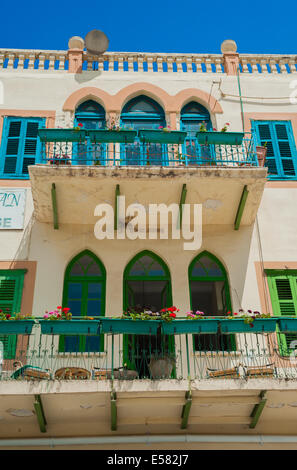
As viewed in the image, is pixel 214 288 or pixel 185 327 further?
pixel 214 288

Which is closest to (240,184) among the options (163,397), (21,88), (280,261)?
(280,261)

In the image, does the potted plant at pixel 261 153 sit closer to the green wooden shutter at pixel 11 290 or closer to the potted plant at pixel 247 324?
the potted plant at pixel 247 324

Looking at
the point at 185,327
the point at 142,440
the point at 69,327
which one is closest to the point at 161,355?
the point at 185,327

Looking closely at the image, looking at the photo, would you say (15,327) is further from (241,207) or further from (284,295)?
(284,295)

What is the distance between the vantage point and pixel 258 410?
35.3 feet

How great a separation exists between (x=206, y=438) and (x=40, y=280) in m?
4.63

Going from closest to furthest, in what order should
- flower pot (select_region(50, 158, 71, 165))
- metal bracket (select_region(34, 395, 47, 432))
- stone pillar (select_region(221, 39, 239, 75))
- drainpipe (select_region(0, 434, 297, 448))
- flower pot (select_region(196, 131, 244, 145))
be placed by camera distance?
metal bracket (select_region(34, 395, 47, 432)), drainpipe (select_region(0, 434, 297, 448)), flower pot (select_region(50, 158, 71, 165)), flower pot (select_region(196, 131, 244, 145)), stone pillar (select_region(221, 39, 239, 75))

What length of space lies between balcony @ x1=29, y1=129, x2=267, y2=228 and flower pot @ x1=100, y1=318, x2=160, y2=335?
3218 mm

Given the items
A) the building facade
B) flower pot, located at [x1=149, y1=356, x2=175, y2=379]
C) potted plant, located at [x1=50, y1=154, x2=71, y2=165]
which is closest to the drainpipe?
the building facade

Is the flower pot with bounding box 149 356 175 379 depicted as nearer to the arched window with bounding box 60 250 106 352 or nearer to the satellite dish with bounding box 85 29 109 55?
the arched window with bounding box 60 250 106 352

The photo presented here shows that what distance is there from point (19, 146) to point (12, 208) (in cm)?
173

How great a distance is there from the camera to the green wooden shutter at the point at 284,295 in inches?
496

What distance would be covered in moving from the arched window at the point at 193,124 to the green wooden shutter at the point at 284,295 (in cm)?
318

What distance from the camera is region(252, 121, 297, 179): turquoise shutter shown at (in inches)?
576
